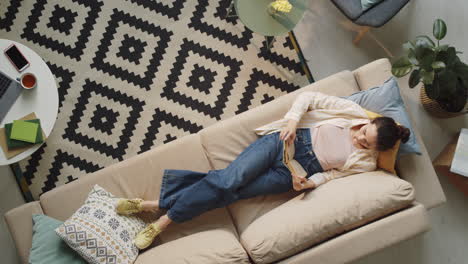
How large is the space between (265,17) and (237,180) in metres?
1.05

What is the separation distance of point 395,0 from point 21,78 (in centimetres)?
226

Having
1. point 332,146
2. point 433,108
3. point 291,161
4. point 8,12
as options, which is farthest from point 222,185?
point 8,12

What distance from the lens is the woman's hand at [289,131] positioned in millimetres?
1923

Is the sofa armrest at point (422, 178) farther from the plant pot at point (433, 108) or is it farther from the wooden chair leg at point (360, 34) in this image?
the wooden chair leg at point (360, 34)

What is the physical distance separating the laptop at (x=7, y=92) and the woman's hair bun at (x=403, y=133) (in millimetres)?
1961

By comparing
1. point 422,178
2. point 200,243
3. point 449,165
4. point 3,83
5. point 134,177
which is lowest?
point 449,165

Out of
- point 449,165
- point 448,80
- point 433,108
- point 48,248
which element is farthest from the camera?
point 433,108

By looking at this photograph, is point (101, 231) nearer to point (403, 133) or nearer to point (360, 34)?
point (403, 133)

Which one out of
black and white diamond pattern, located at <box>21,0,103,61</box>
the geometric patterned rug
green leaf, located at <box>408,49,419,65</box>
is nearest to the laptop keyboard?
the geometric patterned rug

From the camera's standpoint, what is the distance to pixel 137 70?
2.48 meters

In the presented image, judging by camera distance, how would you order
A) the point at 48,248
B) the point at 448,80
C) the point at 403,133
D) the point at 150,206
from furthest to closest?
1. the point at 448,80
2. the point at 150,206
3. the point at 403,133
4. the point at 48,248

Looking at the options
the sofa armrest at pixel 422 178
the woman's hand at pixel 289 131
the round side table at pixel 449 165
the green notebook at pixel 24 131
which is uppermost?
the green notebook at pixel 24 131

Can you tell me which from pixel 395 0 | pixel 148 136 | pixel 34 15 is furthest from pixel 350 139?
pixel 34 15

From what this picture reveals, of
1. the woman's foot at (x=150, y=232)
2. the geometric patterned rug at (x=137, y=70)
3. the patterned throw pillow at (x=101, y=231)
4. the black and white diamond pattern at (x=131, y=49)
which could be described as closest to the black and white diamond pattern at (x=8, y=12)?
the geometric patterned rug at (x=137, y=70)
